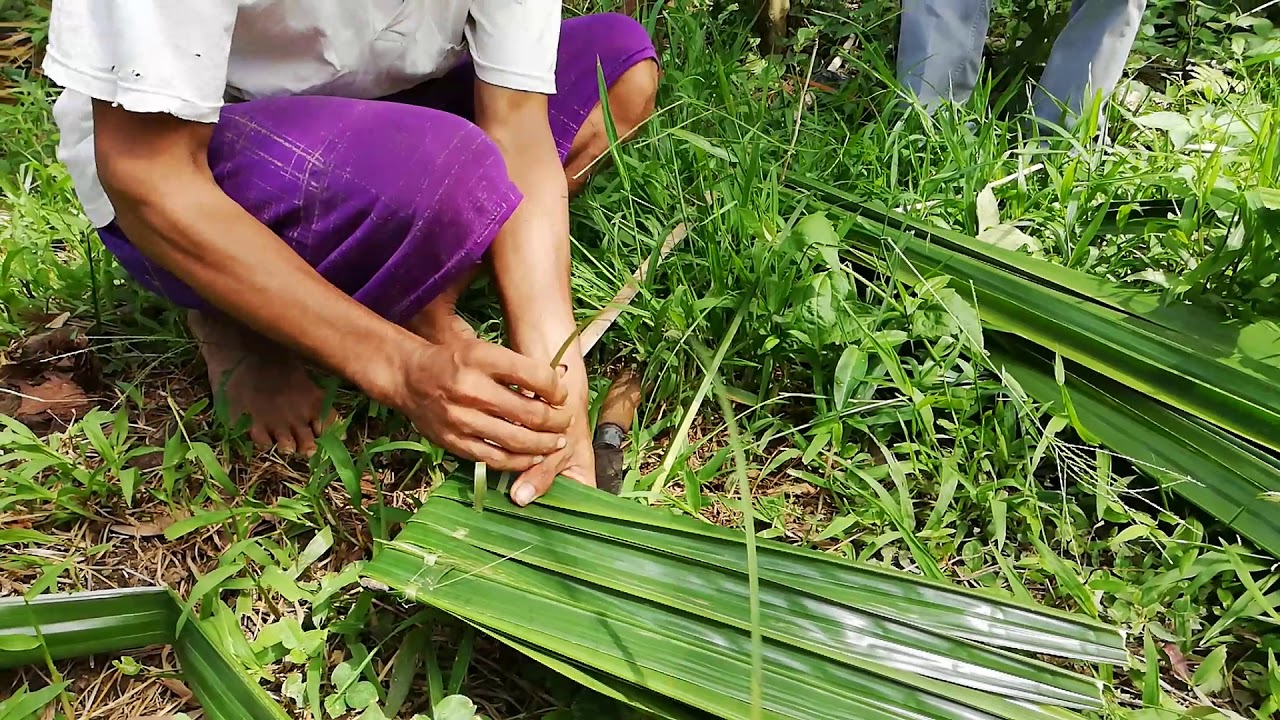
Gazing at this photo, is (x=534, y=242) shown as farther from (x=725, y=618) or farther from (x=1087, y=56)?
(x=1087, y=56)

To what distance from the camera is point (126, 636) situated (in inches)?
41.2

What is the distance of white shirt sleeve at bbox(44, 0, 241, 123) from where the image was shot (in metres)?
0.93

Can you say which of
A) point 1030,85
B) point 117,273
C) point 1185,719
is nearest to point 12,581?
point 117,273

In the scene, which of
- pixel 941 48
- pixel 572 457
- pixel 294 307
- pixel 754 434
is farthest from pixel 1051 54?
pixel 294 307

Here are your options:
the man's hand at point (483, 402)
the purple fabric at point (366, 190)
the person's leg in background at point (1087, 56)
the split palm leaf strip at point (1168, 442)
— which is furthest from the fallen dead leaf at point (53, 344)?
the person's leg in background at point (1087, 56)

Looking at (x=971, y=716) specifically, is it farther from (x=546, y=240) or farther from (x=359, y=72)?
(x=359, y=72)

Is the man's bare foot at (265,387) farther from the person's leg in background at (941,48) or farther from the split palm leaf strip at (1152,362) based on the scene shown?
the person's leg in background at (941,48)

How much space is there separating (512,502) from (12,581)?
77 cm

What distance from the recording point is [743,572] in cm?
100

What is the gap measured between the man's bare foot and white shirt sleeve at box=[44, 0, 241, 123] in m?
0.53

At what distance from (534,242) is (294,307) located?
447mm

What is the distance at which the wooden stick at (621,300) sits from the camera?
1.41m

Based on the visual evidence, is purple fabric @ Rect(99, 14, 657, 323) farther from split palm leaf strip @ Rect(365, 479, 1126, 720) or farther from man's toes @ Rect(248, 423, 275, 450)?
split palm leaf strip @ Rect(365, 479, 1126, 720)

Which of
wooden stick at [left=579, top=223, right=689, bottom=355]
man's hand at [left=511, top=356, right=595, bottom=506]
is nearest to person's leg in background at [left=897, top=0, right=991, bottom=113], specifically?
wooden stick at [left=579, top=223, right=689, bottom=355]
